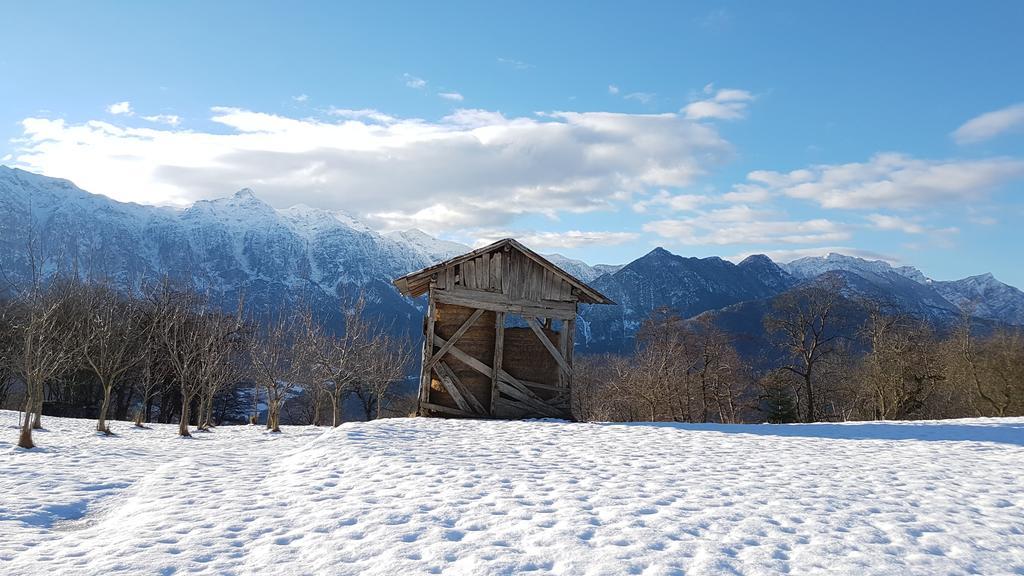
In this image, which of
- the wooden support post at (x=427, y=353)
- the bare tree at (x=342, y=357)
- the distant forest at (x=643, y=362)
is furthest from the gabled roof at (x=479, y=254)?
the distant forest at (x=643, y=362)

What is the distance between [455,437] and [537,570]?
8.16 metres

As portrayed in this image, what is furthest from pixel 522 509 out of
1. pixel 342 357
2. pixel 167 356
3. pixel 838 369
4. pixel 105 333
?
pixel 838 369

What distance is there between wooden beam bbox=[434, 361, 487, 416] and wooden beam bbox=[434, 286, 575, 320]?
80.4 inches

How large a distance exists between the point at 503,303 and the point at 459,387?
2916mm

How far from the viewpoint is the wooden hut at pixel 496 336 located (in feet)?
58.7

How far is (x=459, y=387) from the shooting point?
1808 cm

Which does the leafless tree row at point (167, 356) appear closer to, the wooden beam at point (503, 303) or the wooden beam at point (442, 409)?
the wooden beam at point (442, 409)

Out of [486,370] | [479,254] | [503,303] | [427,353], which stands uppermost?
[479,254]

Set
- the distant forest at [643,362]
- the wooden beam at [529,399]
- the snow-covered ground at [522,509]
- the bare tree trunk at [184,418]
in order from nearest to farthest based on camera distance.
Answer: the snow-covered ground at [522,509] → the wooden beam at [529,399] → the bare tree trunk at [184,418] → the distant forest at [643,362]

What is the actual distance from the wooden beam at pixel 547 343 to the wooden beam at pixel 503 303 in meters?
0.26

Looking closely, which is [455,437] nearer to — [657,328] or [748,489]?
[748,489]

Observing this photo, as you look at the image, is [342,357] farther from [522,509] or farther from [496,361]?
[522,509]

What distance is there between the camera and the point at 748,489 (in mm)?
8242

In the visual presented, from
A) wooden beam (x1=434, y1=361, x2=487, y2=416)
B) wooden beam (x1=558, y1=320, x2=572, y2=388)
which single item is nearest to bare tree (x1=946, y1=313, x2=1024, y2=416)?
wooden beam (x1=558, y1=320, x2=572, y2=388)
